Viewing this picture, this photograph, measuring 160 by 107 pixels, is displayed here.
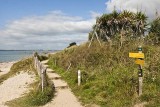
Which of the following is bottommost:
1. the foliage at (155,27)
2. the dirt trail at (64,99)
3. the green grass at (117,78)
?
the dirt trail at (64,99)

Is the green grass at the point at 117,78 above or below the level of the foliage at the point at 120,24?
below

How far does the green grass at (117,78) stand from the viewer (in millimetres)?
14422

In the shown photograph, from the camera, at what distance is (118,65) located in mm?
20188

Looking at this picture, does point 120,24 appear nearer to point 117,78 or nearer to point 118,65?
point 118,65

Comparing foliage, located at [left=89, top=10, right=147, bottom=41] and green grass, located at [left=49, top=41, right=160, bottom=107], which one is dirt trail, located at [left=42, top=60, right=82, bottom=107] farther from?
foliage, located at [left=89, top=10, right=147, bottom=41]

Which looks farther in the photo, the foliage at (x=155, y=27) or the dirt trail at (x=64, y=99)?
the foliage at (x=155, y=27)

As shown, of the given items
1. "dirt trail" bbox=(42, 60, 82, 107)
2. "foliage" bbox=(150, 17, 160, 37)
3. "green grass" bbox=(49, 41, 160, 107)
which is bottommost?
"dirt trail" bbox=(42, 60, 82, 107)

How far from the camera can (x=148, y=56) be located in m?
19.8

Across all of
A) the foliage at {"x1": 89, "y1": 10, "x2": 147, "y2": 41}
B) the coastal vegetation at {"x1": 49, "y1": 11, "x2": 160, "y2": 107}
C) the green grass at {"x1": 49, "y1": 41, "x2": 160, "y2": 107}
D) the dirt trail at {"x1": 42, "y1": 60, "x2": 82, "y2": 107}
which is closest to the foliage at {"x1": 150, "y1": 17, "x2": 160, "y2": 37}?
the coastal vegetation at {"x1": 49, "y1": 11, "x2": 160, "y2": 107}

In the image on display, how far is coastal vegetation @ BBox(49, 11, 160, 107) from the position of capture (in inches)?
583

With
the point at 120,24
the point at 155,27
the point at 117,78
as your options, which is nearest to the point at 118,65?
the point at 117,78

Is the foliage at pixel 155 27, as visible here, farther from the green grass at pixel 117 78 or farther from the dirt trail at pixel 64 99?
the dirt trail at pixel 64 99

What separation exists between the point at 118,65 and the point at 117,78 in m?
3.18

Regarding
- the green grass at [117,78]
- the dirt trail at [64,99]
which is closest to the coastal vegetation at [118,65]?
the green grass at [117,78]
